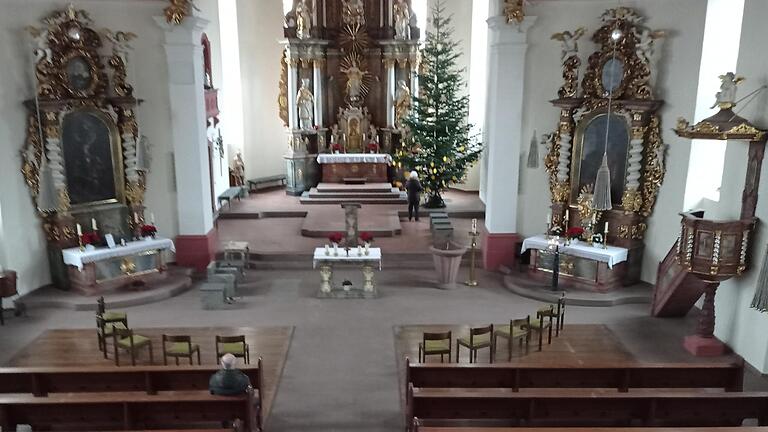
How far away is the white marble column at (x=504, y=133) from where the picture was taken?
41.8 feet

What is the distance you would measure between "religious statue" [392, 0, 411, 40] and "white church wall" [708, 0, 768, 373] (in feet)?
41.7

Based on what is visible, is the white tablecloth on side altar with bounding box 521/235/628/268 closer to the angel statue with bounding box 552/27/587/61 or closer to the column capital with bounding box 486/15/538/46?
the angel statue with bounding box 552/27/587/61

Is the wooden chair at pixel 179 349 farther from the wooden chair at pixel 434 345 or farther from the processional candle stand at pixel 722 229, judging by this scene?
the processional candle stand at pixel 722 229

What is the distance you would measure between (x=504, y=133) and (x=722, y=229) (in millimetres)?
5212

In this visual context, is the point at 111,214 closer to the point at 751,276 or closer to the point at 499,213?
the point at 499,213

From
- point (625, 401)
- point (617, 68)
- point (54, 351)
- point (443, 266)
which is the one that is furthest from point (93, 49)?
point (625, 401)

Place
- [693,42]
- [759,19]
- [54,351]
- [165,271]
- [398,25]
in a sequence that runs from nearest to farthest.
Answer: [759,19]
[54,351]
[693,42]
[165,271]
[398,25]

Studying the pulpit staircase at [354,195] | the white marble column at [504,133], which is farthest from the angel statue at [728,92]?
the pulpit staircase at [354,195]

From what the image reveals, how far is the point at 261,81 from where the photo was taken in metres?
21.7

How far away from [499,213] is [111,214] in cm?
829

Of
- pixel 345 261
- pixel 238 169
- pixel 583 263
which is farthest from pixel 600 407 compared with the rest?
pixel 238 169

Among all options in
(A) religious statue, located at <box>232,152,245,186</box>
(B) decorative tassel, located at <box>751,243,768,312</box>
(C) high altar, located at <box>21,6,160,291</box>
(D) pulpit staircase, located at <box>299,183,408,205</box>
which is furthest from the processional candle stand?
(A) religious statue, located at <box>232,152,245,186</box>

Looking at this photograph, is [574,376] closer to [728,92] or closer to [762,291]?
[762,291]

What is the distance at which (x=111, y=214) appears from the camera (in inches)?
503
